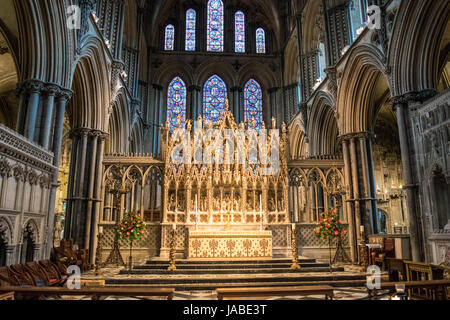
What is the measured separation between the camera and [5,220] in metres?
6.99

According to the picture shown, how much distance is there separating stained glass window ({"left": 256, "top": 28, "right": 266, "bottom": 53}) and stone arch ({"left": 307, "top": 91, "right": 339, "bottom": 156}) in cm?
970

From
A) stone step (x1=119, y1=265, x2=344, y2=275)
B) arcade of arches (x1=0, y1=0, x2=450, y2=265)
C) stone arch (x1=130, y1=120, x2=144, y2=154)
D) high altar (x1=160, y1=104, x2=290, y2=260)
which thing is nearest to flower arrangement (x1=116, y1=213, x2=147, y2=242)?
arcade of arches (x1=0, y1=0, x2=450, y2=265)

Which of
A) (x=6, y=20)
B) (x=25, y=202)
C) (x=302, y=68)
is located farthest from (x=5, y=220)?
(x=302, y=68)

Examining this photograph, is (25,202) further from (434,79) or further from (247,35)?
(247,35)

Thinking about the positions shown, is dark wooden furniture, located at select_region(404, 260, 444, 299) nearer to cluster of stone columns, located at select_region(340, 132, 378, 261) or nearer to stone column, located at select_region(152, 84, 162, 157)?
cluster of stone columns, located at select_region(340, 132, 378, 261)

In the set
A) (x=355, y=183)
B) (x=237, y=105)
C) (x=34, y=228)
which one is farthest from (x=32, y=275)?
(x=237, y=105)

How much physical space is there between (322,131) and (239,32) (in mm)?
12002

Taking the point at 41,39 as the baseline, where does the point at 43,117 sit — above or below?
below

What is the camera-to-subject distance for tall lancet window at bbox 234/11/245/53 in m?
25.3

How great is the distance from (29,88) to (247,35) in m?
19.3

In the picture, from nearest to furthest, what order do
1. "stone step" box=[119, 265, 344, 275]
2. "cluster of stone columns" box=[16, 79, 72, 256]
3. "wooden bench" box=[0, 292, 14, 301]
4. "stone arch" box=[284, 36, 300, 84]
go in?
1. "wooden bench" box=[0, 292, 14, 301]
2. "stone step" box=[119, 265, 344, 275]
3. "cluster of stone columns" box=[16, 79, 72, 256]
4. "stone arch" box=[284, 36, 300, 84]

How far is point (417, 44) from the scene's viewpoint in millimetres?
10141

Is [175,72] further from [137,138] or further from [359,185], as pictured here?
[359,185]

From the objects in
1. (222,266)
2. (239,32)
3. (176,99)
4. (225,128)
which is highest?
(239,32)
